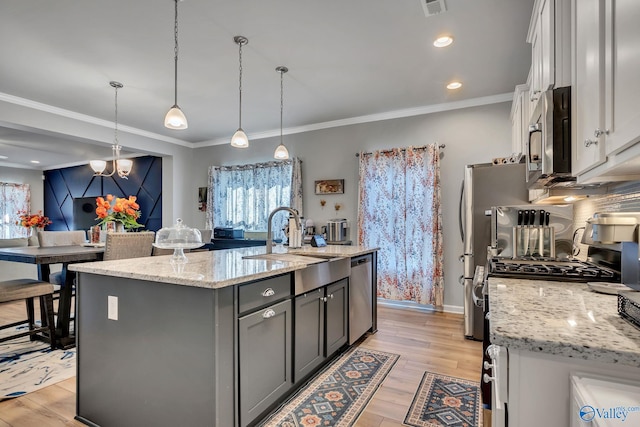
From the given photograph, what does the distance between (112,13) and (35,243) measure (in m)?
3.30

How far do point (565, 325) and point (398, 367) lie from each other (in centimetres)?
193

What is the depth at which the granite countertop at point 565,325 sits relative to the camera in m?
0.77

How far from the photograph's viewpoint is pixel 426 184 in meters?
4.26

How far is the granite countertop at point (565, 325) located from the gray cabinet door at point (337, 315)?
4.66 ft

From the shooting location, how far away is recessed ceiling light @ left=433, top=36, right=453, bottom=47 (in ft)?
8.88

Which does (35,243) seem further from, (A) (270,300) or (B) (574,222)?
(B) (574,222)

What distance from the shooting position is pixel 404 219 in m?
4.39

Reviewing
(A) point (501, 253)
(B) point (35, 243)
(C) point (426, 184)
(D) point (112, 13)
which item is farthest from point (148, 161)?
(A) point (501, 253)

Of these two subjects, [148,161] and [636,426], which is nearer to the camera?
[636,426]

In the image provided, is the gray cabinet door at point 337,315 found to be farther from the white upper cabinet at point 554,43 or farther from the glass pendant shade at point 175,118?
the white upper cabinet at point 554,43

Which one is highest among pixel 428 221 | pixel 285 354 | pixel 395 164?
pixel 395 164

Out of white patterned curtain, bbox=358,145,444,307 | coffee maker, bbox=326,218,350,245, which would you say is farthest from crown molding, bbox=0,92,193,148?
white patterned curtain, bbox=358,145,444,307

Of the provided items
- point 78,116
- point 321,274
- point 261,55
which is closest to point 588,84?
point 321,274

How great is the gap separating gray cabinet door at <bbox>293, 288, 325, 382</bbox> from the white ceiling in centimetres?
206
